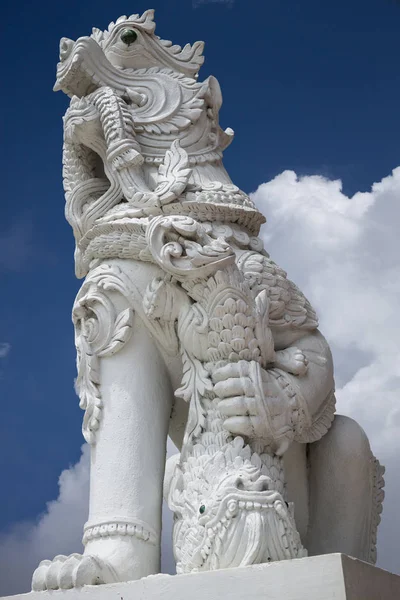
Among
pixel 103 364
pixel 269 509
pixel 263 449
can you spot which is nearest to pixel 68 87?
pixel 103 364

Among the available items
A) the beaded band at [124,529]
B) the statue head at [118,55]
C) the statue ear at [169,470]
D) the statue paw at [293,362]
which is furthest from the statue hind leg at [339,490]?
the statue head at [118,55]

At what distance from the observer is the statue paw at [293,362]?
122 inches

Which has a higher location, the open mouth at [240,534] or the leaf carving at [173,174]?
the leaf carving at [173,174]

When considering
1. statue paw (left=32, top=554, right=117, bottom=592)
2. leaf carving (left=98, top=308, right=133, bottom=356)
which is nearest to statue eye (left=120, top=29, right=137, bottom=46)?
leaf carving (left=98, top=308, right=133, bottom=356)

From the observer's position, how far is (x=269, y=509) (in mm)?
2725

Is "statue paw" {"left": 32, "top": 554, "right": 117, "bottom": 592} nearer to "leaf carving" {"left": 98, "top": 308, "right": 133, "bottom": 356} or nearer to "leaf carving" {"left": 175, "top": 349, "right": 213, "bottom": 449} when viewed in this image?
"leaf carving" {"left": 175, "top": 349, "right": 213, "bottom": 449}

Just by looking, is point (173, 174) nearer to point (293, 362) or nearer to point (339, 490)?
point (293, 362)

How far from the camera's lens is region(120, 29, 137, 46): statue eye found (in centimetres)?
387

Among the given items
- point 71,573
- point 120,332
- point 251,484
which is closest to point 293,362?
point 251,484

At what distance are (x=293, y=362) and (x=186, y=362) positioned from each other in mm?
396

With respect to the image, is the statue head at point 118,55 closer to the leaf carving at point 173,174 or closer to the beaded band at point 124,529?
the leaf carving at point 173,174

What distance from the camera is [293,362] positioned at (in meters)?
3.12

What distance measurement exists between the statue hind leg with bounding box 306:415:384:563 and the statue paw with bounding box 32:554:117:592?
943 millimetres

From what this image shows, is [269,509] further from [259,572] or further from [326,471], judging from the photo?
[326,471]
